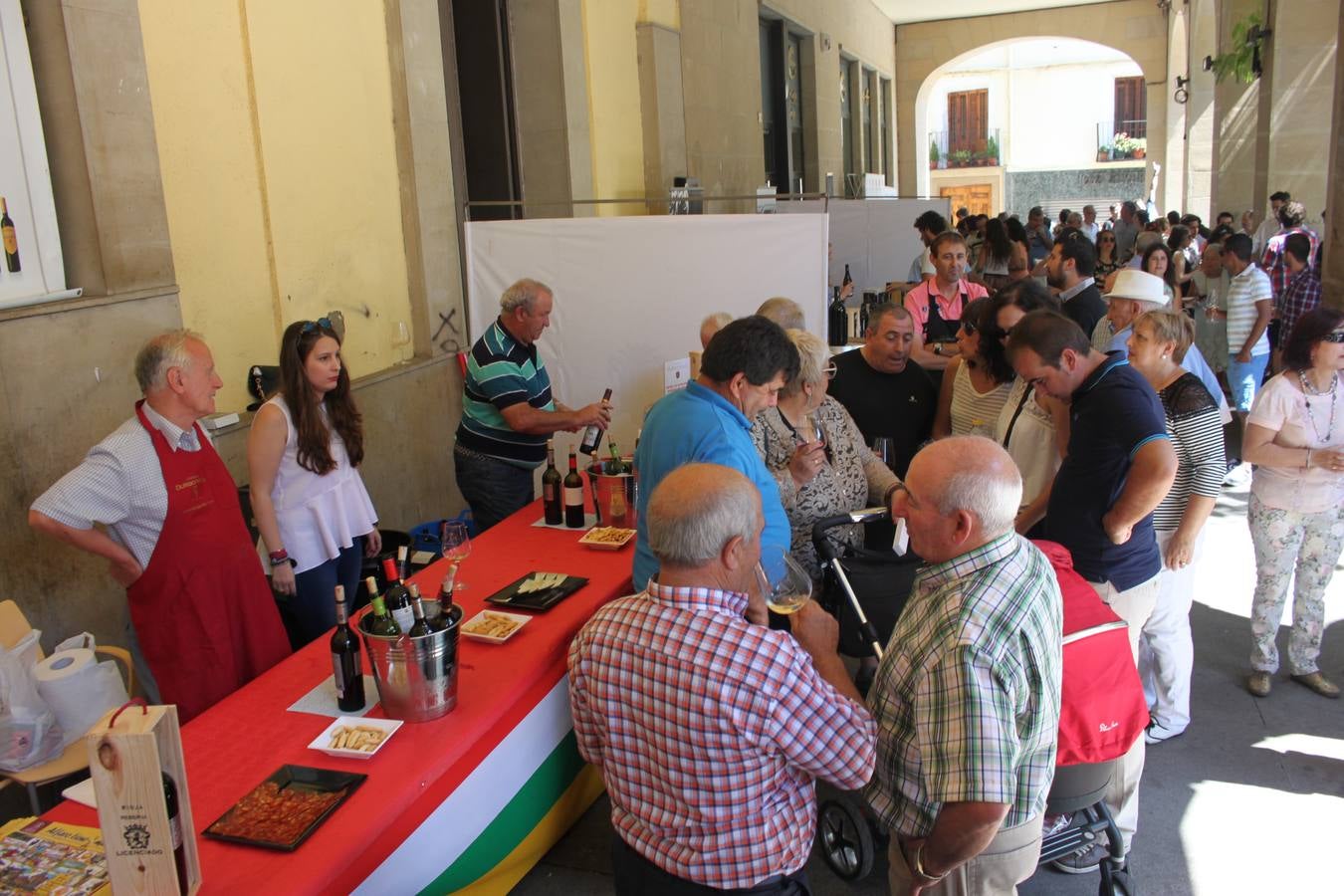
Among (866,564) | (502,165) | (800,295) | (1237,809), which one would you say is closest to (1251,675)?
(1237,809)

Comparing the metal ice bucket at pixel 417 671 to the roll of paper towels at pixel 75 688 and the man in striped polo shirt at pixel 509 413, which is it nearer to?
the roll of paper towels at pixel 75 688

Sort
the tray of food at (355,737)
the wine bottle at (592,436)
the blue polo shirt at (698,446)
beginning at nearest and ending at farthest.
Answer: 1. the tray of food at (355,737)
2. the blue polo shirt at (698,446)
3. the wine bottle at (592,436)

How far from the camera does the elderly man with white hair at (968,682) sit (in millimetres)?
1850

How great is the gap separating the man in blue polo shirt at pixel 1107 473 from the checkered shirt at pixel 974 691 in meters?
1.09

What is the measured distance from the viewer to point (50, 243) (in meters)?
3.91

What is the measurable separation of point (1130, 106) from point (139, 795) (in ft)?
125

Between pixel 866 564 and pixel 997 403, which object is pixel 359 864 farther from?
pixel 997 403

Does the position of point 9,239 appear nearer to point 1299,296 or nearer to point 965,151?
point 1299,296

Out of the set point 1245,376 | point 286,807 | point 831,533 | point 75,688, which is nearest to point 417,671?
point 286,807

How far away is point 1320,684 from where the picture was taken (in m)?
4.10

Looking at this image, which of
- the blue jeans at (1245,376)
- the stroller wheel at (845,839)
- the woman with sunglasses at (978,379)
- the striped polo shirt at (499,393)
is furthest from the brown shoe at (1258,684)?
the blue jeans at (1245,376)

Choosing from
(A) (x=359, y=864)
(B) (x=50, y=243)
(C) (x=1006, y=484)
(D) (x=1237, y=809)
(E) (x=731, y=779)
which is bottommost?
(D) (x=1237, y=809)

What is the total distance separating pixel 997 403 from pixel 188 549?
2.95m

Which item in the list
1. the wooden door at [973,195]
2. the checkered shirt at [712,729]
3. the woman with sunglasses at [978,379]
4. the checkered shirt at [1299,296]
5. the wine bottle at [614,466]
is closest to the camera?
the checkered shirt at [712,729]
